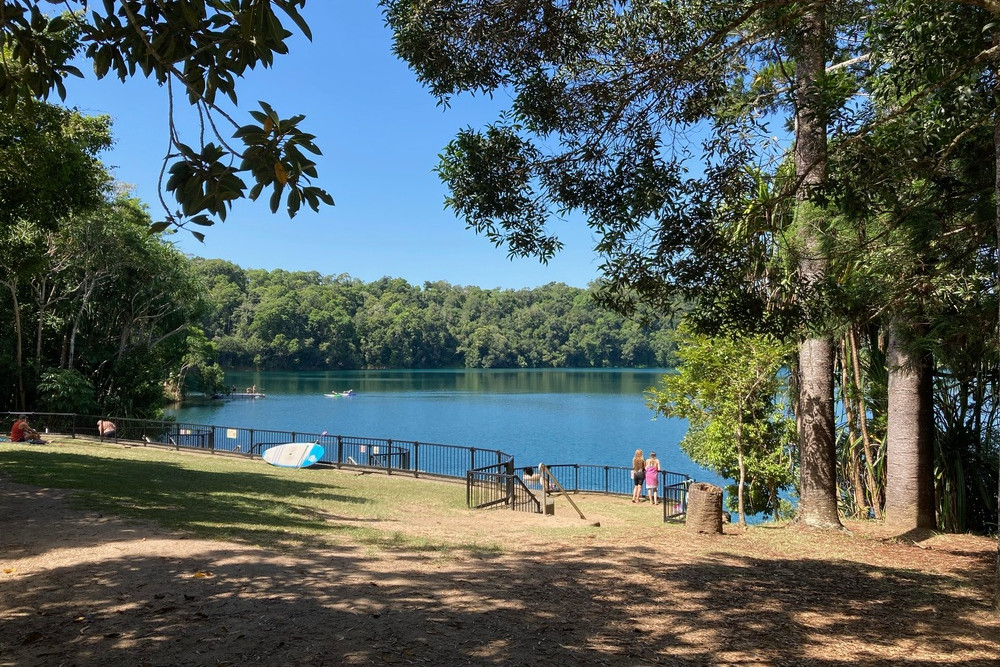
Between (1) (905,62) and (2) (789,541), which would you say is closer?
(1) (905,62)

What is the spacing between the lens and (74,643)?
4270mm

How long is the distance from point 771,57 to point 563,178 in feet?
8.20

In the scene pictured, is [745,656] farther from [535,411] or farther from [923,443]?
[535,411]

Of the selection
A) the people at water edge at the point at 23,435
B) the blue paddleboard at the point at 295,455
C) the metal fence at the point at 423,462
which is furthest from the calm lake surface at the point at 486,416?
the people at water edge at the point at 23,435

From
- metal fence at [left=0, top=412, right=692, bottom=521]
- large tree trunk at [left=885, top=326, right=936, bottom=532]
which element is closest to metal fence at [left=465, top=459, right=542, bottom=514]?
metal fence at [left=0, top=412, right=692, bottom=521]

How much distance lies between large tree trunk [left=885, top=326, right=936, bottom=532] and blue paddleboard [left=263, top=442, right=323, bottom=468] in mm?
14121

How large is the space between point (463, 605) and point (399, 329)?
136 meters

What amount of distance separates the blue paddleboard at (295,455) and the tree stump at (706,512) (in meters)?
12.5

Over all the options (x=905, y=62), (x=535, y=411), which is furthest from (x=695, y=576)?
(x=535, y=411)

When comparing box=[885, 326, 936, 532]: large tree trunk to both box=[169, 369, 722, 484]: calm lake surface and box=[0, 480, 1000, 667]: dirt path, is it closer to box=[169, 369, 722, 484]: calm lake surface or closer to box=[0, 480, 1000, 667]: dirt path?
box=[0, 480, 1000, 667]: dirt path

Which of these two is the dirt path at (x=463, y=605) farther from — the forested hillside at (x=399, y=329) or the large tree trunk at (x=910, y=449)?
the forested hillside at (x=399, y=329)

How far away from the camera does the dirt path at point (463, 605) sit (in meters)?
4.35

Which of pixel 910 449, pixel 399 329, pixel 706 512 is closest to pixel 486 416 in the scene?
pixel 910 449

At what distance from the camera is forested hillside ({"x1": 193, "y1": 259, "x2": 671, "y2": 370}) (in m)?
125
